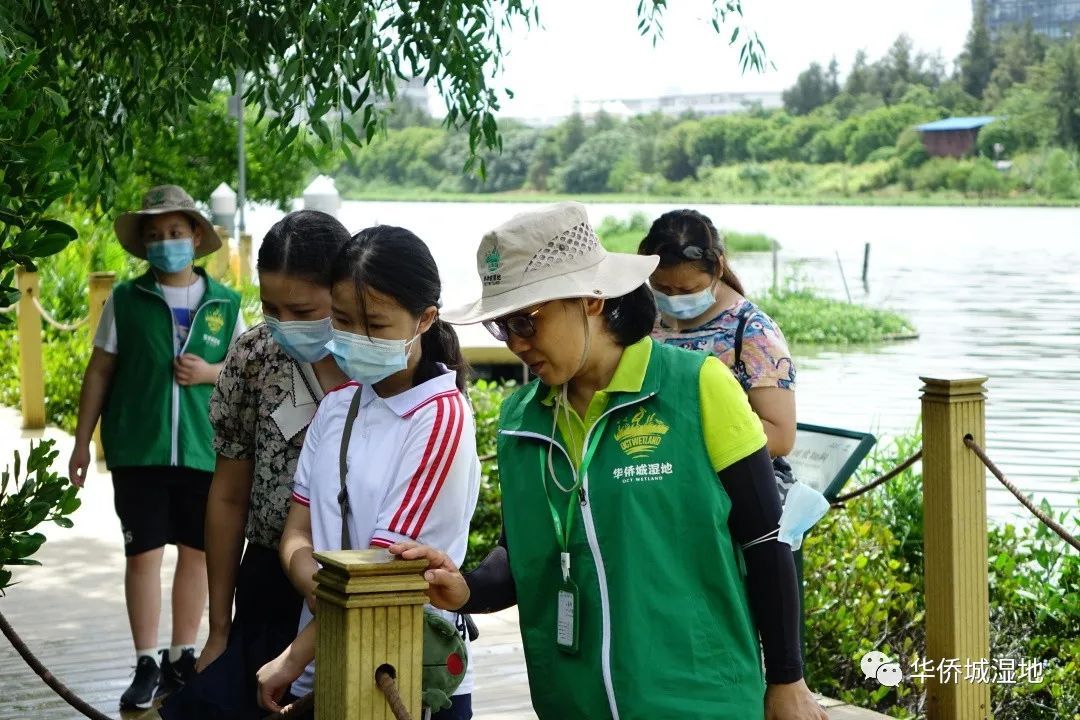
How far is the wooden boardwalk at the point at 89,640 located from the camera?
205 inches

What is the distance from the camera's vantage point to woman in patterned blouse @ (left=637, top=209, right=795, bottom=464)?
4.06 meters

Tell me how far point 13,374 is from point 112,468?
29.0ft

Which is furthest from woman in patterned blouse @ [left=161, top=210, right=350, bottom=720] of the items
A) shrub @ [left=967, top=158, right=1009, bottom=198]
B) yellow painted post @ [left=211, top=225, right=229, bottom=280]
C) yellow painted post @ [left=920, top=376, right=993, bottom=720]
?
shrub @ [left=967, top=158, right=1009, bottom=198]

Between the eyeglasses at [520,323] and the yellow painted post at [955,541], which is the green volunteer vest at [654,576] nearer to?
the eyeglasses at [520,323]

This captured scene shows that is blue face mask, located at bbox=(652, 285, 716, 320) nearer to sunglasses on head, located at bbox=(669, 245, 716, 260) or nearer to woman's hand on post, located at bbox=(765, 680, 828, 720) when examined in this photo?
sunglasses on head, located at bbox=(669, 245, 716, 260)

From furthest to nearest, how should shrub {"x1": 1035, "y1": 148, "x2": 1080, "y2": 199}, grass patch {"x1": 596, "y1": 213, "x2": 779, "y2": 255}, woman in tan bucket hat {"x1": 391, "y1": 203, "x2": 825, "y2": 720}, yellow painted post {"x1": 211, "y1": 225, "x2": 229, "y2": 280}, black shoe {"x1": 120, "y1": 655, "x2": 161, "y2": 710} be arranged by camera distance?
Result: shrub {"x1": 1035, "y1": 148, "x2": 1080, "y2": 199}, grass patch {"x1": 596, "y1": 213, "x2": 779, "y2": 255}, yellow painted post {"x1": 211, "y1": 225, "x2": 229, "y2": 280}, black shoe {"x1": 120, "y1": 655, "x2": 161, "y2": 710}, woman in tan bucket hat {"x1": 391, "y1": 203, "x2": 825, "y2": 720}

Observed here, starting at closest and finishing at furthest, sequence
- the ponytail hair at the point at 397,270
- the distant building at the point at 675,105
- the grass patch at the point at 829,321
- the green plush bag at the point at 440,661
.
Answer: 1. the green plush bag at the point at 440,661
2. the ponytail hair at the point at 397,270
3. the grass patch at the point at 829,321
4. the distant building at the point at 675,105

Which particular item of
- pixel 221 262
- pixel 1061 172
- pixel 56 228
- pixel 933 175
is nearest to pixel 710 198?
pixel 933 175

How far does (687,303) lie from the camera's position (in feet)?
13.9

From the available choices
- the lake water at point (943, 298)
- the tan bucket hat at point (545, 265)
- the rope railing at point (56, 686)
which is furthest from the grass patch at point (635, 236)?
the tan bucket hat at point (545, 265)

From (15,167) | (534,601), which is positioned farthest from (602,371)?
(15,167)

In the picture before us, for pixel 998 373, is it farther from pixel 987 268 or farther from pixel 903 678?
pixel 987 268

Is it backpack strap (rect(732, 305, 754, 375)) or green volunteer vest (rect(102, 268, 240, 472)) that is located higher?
backpack strap (rect(732, 305, 754, 375))

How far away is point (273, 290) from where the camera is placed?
326 cm
